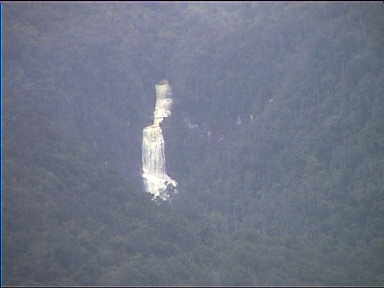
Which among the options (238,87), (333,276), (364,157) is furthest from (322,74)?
(333,276)

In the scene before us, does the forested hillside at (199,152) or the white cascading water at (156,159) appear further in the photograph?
the white cascading water at (156,159)

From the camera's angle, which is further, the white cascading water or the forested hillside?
the white cascading water

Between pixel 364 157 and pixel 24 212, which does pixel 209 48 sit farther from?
pixel 24 212
